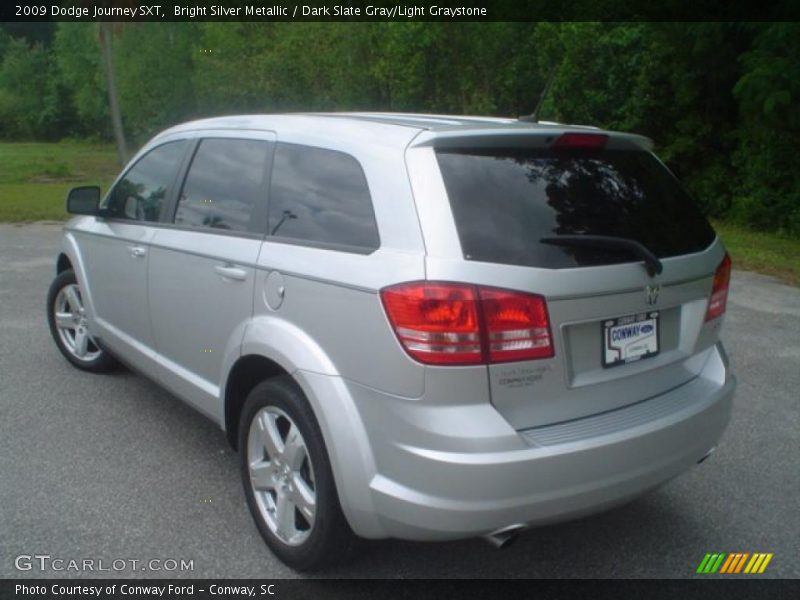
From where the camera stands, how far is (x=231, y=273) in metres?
3.24

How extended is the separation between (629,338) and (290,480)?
140 centimetres

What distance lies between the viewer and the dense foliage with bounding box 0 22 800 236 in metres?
14.5

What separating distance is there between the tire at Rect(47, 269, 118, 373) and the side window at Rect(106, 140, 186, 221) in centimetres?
96

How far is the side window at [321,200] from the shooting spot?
109 inches

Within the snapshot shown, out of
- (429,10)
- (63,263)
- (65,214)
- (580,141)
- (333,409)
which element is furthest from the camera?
(429,10)

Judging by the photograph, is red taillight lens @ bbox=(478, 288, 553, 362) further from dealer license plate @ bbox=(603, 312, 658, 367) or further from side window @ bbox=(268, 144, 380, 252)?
side window @ bbox=(268, 144, 380, 252)

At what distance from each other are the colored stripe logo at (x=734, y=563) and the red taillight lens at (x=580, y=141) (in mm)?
1768

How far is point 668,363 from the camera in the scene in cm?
291

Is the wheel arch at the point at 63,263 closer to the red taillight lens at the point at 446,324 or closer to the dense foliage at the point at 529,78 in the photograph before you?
the dense foliage at the point at 529,78

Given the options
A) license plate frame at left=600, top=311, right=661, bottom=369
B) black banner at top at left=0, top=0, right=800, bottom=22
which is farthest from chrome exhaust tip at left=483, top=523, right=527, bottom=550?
black banner at top at left=0, top=0, right=800, bottom=22

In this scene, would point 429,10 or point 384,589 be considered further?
point 429,10

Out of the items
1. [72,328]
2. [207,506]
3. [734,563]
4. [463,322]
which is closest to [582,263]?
[463,322]

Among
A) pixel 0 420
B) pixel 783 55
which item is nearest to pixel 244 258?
pixel 0 420

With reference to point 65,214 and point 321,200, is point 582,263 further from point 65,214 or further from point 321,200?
point 65,214
